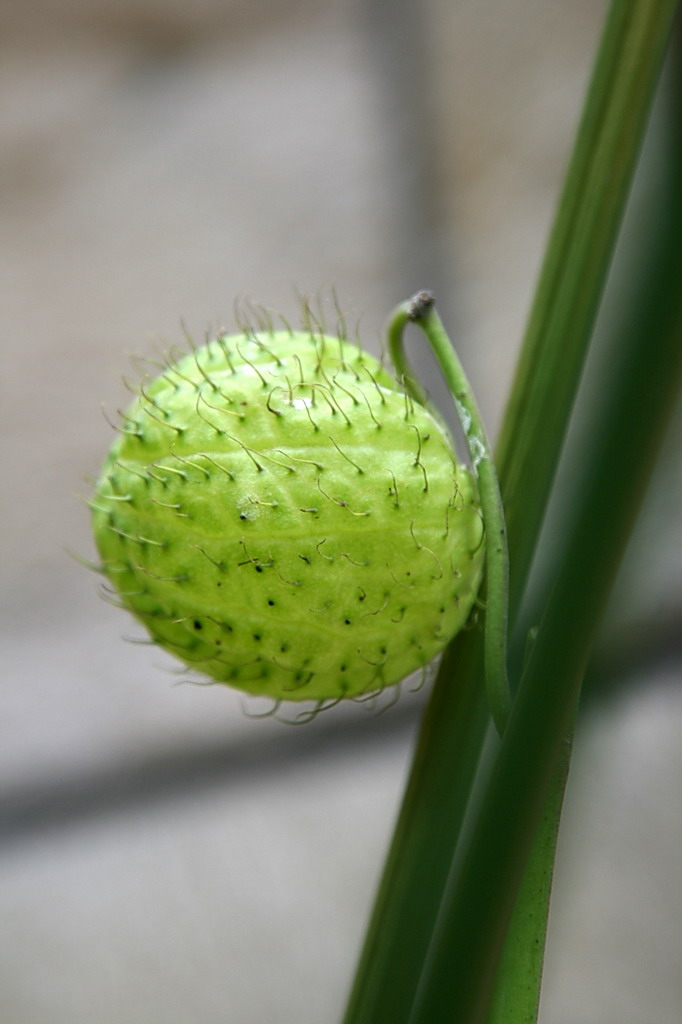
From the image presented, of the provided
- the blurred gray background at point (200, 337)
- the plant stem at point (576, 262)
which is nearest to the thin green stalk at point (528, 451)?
the plant stem at point (576, 262)

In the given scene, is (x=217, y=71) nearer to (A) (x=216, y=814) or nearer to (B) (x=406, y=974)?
(A) (x=216, y=814)

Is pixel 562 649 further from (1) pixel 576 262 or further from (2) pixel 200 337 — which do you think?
(2) pixel 200 337

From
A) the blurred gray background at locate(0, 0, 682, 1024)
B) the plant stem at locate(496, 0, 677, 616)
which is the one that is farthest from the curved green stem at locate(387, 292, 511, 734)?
the blurred gray background at locate(0, 0, 682, 1024)

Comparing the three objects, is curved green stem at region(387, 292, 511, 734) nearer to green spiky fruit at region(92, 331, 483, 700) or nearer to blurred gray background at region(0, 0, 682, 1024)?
green spiky fruit at region(92, 331, 483, 700)

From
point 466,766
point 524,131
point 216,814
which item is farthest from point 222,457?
point 524,131

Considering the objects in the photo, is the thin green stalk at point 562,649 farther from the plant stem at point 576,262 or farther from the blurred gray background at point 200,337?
the blurred gray background at point 200,337
